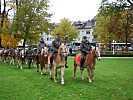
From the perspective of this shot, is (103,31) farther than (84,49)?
Yes

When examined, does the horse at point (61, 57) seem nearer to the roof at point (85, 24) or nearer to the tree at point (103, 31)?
the tree at point (103, 31)

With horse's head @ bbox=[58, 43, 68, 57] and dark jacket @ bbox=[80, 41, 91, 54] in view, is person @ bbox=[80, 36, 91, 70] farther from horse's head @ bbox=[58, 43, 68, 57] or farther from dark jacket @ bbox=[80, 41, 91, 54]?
horse's head @ bbox=[58, 43, 68, 57]

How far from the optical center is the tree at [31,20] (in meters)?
38.2

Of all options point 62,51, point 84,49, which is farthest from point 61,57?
point 84,49

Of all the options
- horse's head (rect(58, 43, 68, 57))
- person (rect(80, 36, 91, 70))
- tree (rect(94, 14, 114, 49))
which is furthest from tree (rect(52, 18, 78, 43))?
horse's head (rect(58, 43, 68, 57))

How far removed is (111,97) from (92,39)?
9977cm

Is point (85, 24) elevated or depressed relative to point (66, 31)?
elevated

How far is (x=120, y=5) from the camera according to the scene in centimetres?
→ 3959

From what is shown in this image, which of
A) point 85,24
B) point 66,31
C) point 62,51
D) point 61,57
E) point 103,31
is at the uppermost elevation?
point 85,24

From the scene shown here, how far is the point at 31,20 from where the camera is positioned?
38750 millimetres

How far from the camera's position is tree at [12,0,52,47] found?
125 ft

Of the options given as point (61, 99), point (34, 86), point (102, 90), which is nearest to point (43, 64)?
point (34, 86)

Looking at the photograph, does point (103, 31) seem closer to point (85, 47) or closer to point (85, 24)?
point (85, 47)

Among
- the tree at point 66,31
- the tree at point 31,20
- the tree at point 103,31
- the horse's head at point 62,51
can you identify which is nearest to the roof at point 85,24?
the tree at point 66,31
